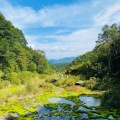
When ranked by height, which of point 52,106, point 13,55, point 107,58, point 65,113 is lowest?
point 65,113

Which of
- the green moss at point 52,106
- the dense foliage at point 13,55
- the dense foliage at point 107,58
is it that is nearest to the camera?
the green moss at point 52,106

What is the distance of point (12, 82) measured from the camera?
118 feet

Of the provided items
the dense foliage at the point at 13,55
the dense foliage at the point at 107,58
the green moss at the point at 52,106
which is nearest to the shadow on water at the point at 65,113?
the green moss at the point at 52,106

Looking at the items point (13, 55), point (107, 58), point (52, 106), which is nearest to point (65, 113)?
point (52, 106)

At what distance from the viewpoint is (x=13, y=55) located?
5362 centimetres

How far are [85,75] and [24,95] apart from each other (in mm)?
15333

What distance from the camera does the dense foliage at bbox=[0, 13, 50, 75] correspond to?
165ft

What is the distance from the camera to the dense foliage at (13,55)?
50156 mm

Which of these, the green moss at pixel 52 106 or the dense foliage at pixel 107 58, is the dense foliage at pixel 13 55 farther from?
the green moss at pixel 52 106

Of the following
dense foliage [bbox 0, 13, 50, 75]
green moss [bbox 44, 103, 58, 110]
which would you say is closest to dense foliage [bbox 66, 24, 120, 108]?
green moss [bbox 44, 103, 58, 110]

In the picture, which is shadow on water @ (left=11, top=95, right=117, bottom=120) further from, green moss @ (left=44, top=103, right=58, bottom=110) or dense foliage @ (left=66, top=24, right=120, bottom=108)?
dense foliage @ (left=66, top=24, right=120, bottom=108)

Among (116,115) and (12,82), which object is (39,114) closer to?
(116,115)

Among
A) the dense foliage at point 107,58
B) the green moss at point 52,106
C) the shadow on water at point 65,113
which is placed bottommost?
the shadow on water at point 65,113

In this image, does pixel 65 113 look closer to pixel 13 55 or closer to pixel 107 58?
pixel 107 58
